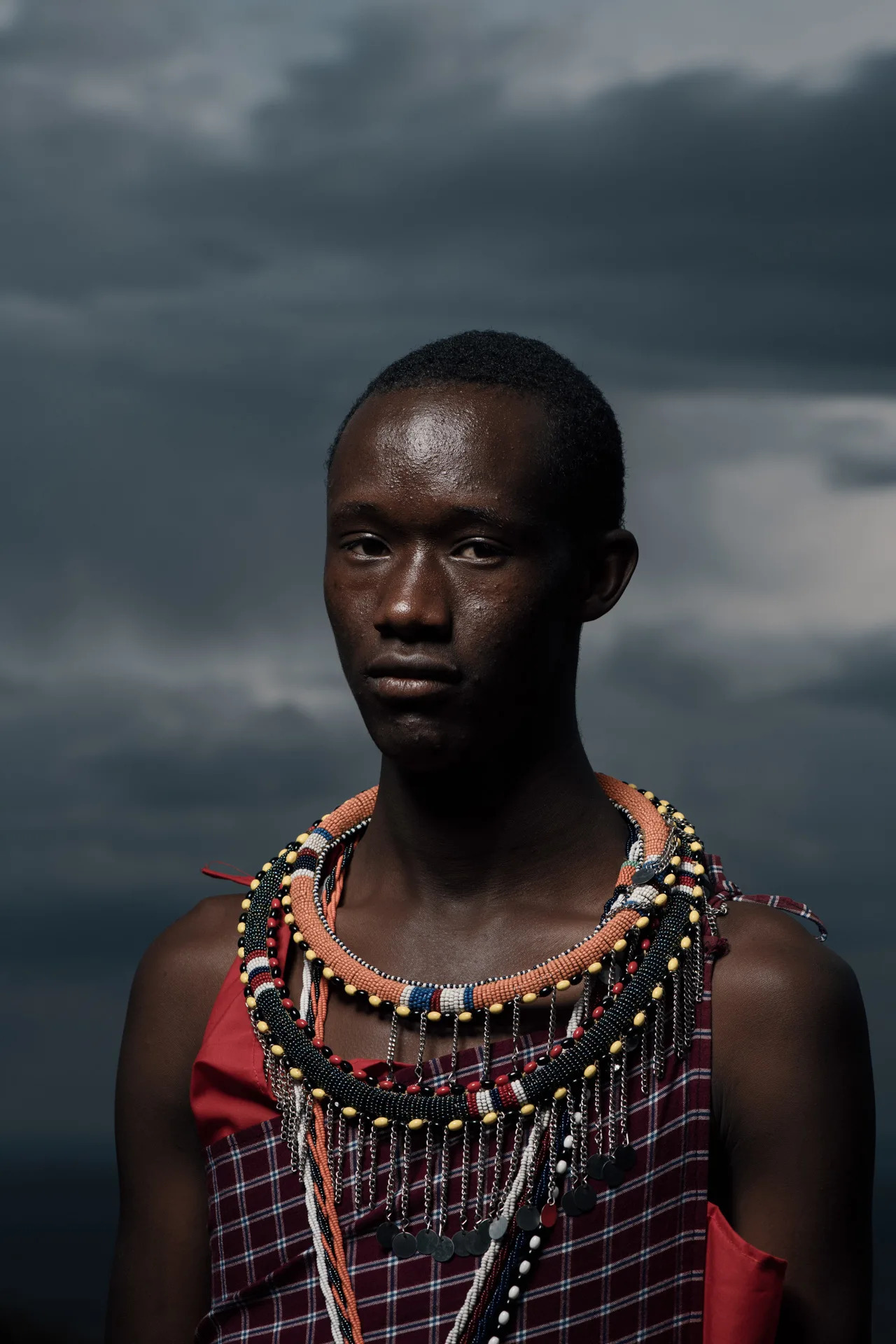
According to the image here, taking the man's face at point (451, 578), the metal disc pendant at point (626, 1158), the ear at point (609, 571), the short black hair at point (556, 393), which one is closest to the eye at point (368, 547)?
the man's face at point (451, 578)

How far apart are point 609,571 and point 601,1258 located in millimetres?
1522

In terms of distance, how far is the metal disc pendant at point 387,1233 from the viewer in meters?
3.65

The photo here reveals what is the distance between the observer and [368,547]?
3.69m

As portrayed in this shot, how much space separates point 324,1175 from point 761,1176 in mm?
968

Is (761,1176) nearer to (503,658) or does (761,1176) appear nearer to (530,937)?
(530,937)

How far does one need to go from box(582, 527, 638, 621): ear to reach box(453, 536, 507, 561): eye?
320 mm

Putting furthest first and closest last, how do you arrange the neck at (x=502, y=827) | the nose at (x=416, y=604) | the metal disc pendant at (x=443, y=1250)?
the neck at (x=502, y=827)
the metal disc pendant at (x=443, y=1250)
the nose at (x=416, y=604)

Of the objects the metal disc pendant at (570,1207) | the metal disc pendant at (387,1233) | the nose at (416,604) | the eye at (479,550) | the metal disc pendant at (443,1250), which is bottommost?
the metal disc pendant at (443,1250)

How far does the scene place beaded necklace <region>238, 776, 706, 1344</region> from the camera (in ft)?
11.8

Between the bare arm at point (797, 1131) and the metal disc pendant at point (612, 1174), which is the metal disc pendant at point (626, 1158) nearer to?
the metal disc pendant at point (612, 1174)

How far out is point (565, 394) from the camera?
12.6ft

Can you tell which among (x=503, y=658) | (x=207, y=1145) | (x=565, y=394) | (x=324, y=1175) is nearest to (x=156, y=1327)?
(x=207, y=1145)

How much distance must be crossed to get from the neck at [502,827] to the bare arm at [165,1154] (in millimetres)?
676

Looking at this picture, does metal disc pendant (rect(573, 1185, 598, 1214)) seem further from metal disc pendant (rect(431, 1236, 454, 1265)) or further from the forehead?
the forehead
